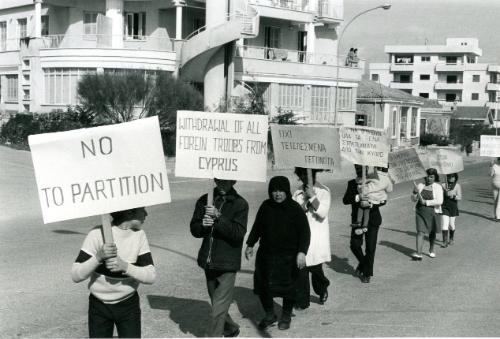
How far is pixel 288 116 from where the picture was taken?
3812cm

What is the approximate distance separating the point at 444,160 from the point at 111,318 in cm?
1072

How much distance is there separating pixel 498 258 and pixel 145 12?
33561 millimetres

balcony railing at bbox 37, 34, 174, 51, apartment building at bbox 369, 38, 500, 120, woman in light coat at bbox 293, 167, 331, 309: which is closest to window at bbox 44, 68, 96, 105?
balcony railing at bbox 37, 34, 174, 51

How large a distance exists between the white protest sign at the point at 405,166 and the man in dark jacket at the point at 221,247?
612 centimetres

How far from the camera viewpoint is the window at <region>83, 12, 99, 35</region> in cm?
4356

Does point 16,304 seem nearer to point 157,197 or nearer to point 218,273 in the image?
point 218,273

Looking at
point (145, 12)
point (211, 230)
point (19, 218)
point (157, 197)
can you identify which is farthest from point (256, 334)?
point (145, 12)

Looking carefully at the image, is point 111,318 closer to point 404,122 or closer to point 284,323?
point 284,323

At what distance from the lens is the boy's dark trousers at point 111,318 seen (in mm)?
5223

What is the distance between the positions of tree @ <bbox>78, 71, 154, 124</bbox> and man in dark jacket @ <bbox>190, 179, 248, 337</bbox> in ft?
84.4

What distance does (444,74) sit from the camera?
10288cm

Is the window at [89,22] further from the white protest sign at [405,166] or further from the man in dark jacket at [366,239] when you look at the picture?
the man in dark jacket at [366,239]

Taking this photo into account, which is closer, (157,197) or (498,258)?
(157,197)

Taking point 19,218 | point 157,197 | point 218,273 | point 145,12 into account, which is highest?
point 145,12
